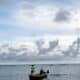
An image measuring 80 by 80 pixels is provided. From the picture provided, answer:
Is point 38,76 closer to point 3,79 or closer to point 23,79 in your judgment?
point 23,79

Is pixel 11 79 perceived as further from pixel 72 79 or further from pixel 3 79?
pixel 72 79

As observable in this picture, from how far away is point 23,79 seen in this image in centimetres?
7025

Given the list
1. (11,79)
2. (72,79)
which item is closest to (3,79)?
(11,79)

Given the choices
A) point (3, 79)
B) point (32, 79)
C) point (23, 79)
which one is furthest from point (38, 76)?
point (3, 79)

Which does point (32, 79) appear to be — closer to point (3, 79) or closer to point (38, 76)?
point (38, 76)

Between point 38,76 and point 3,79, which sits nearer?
point 38,76

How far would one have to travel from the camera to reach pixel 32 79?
29375 mm

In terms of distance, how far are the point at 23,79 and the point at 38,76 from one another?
140 feet

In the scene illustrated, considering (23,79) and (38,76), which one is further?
(23,79)

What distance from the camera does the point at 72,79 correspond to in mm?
71375

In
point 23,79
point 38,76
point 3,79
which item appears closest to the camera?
point 38,76

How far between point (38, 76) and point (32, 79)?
153 cm

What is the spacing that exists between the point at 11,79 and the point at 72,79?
53.4 feet

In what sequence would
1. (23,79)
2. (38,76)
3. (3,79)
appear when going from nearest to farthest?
(38,76), (23,79), (3,79)
